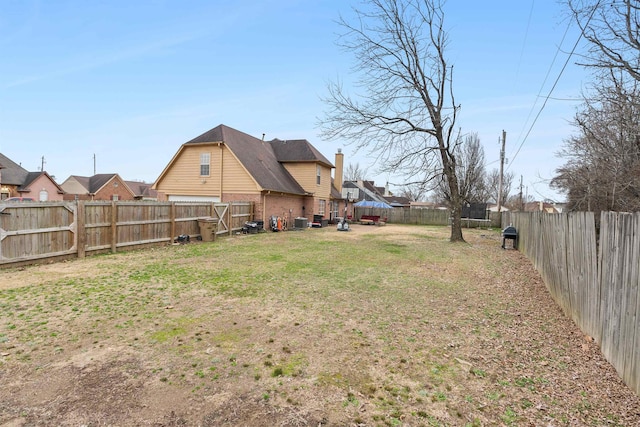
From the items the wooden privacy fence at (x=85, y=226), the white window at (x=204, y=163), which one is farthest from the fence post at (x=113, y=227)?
the white window at (x=204, y=163)

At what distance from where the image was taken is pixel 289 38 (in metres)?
14.0

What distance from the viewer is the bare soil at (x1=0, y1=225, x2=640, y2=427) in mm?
2611

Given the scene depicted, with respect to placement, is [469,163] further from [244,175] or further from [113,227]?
[113,227]

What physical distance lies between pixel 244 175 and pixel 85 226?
1006 cm

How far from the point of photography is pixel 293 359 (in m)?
3.50

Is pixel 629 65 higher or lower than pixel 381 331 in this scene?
higher

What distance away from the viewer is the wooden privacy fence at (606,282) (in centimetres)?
309

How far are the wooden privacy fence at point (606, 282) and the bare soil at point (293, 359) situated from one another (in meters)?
0.24

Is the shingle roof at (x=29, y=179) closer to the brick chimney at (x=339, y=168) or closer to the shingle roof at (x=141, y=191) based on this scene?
the shingle roof at (x=141, y=191)

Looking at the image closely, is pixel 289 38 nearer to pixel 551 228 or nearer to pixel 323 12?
pixel 323 12

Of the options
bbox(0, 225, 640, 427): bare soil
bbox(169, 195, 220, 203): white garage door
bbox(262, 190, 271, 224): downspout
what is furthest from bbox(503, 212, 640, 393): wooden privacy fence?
bbox(169, 195, 220, 203): white garage door

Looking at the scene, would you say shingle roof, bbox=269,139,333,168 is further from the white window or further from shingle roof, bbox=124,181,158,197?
shingle roof, bbox=124,181,158,197

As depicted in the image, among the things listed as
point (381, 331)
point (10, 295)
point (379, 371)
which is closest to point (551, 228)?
point (381, 331)

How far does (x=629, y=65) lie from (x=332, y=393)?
8601mm
